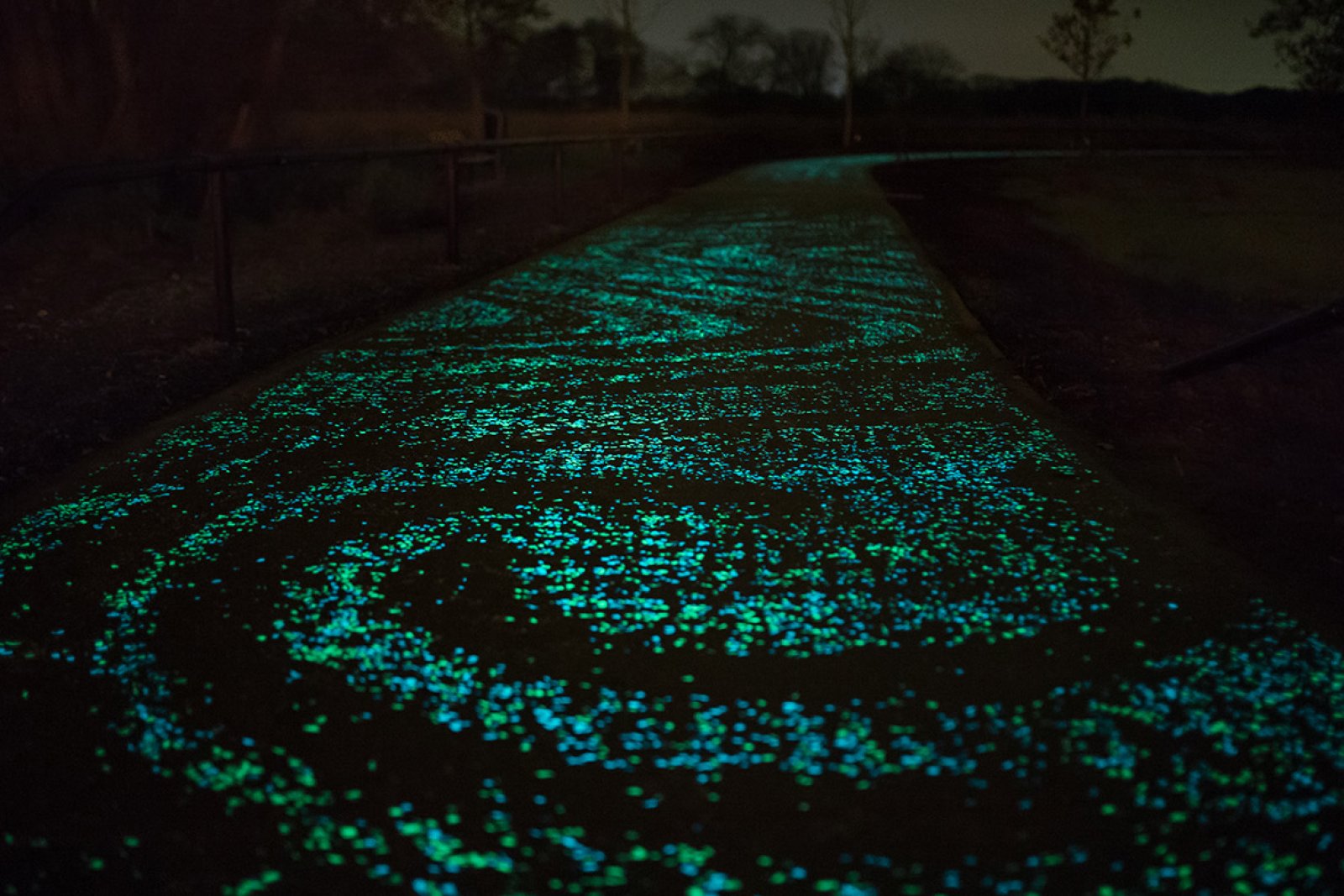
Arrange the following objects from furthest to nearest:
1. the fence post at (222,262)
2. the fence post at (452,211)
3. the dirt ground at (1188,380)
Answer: the fence post at (452,211) < the fence post at (222,262) < the dirt ground at (1188,380)

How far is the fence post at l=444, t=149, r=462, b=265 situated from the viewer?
1291 cm

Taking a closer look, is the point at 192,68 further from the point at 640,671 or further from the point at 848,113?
the point at 848,113

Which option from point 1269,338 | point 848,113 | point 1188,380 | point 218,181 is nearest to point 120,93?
point 218,181

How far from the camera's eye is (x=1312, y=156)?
136 feet

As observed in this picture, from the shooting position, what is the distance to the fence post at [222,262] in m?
8.61

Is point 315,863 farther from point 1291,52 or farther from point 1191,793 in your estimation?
point 1291,52

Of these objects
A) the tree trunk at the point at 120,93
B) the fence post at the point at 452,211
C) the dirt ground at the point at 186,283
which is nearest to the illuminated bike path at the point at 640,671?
the dirt ground at the point at 186,283

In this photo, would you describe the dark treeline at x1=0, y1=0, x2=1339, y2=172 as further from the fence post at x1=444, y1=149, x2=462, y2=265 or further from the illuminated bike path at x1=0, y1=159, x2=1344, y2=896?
the illuminated bike path at x1=0, y1=159, x2=1344, y2=896

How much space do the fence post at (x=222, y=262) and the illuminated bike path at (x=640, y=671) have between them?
2.20 m

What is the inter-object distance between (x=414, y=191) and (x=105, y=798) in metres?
19.0

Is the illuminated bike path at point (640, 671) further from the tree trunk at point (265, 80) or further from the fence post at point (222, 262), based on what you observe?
the tree trunk at point (265, 80)

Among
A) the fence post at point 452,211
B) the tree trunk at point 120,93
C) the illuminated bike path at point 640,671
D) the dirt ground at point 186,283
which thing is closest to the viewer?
the illuminated bike path at point 640,671

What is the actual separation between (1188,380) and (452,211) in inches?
292

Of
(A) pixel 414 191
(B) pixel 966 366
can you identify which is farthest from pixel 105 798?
(A) pixel 414 191
